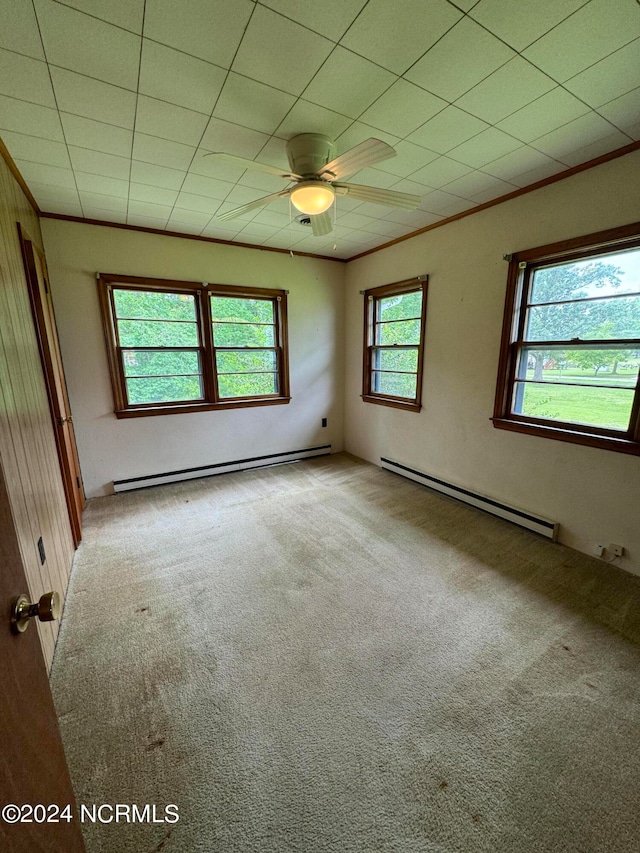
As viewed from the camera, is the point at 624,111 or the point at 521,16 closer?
the point at 521,16

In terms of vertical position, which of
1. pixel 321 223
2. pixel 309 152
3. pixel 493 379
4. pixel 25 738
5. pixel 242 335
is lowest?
pixel 25 738

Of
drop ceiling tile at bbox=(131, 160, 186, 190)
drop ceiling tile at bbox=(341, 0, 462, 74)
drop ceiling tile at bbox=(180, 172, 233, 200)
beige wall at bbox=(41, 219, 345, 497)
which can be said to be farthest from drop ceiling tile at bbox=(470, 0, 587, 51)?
beige wall at bbox=(41, 219, 345, 497)

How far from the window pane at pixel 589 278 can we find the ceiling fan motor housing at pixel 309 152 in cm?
183

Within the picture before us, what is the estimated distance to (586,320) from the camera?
241cm

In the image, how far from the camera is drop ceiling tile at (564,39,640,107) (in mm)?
1445

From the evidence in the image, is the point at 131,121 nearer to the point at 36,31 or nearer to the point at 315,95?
the point at 36,31

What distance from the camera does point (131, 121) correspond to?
1.82 metres

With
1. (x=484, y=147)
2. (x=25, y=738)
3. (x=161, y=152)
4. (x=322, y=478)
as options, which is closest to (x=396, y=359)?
(x=322, y=478)

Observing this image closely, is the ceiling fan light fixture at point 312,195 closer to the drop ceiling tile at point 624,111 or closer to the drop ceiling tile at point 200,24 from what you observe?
the drop ceiling tile at point 200,24


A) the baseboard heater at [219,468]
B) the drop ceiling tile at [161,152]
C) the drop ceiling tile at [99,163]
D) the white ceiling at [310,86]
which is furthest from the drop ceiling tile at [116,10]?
the baseboard heater at [219,468]

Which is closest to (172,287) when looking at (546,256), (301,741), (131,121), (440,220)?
(131,121)

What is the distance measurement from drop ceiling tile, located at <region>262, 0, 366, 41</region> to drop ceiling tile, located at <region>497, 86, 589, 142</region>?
3.38ft

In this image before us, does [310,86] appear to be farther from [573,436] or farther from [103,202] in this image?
[573,436]

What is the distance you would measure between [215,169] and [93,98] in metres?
0.75
